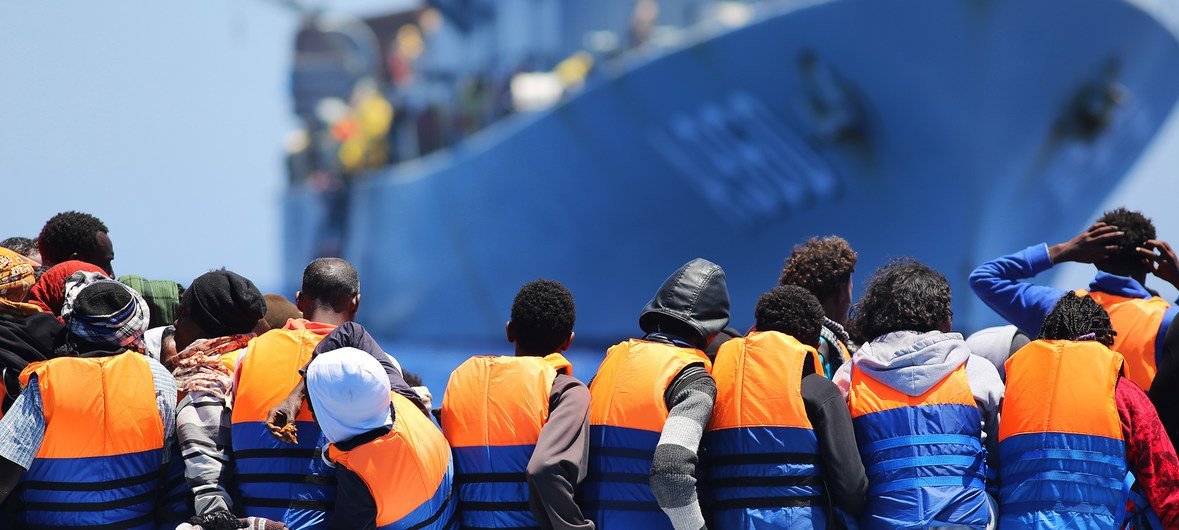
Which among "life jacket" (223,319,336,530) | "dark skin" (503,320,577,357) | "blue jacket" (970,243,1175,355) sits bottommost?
"life jacket" (223,319,336,530)

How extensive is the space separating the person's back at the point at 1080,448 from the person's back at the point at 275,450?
1.85 metres

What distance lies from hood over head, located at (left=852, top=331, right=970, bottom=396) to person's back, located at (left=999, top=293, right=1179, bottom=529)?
20 cm

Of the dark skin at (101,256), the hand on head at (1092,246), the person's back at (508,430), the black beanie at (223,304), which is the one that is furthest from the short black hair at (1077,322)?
the dark skin at (101,256)

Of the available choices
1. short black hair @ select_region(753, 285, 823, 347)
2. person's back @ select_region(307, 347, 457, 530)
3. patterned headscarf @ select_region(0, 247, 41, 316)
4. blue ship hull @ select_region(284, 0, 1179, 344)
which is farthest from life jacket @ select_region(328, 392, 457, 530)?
blue ship hull @ select_region(284, 0, 1179, 344)

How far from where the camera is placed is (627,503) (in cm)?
311

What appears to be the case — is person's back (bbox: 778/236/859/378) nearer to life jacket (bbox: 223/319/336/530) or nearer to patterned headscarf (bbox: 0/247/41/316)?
life jacket (bbox: 223/319/336/530)

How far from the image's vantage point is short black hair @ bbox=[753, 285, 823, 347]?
321 centimetres

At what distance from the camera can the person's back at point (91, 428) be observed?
3107 mm

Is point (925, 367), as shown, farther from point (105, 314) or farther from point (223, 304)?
point (105, 314)

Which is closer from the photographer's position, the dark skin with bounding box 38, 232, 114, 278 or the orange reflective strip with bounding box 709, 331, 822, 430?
the orange reflective strip with bounding box 709, 331, 822, 430

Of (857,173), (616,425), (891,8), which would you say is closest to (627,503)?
(616,425)

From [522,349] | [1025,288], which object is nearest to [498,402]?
[522,349]

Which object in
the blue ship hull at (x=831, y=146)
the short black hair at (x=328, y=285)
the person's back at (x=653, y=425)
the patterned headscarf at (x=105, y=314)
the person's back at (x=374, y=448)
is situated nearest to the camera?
the person's back at (x=374, y=448)

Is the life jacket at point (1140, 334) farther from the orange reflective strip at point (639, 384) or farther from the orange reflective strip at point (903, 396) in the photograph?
the orange reflective strip at point (639, 384)
